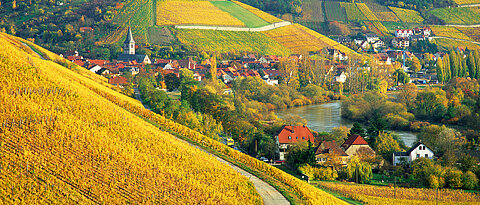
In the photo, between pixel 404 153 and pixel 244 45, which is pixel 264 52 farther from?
pixel 404 153

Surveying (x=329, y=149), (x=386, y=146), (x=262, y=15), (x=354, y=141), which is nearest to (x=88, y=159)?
(x=329, y=149)

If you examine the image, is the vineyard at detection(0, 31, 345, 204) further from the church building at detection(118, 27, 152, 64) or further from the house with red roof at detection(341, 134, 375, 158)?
the church building at detection(118, 27, 152, 64)

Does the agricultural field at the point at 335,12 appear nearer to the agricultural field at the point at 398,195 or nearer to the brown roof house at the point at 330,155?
the brown roof house at the point at 330,155

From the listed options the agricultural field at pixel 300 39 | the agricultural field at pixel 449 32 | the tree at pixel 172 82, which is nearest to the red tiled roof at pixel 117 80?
the tree at pixel 172 82

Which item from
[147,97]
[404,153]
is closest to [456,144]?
[404,153]

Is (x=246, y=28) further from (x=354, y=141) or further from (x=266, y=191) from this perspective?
(x=266, y=191)

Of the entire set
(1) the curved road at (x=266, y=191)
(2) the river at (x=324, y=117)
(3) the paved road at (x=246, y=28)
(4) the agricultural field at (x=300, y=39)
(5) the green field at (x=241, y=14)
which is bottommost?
(2) the river at (x=324, y=117)
